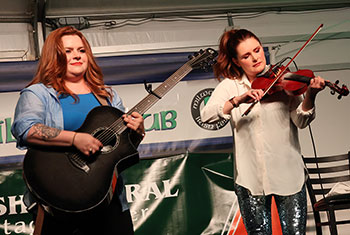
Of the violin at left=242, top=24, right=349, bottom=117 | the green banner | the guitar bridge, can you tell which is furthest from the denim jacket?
the green banner

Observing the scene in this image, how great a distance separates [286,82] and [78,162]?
1078mm

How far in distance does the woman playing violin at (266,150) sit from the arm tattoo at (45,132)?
0.91 m

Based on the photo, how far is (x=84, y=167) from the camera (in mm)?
2270

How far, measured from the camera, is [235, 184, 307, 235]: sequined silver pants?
2.64 m

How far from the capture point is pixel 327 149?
17.0 feet

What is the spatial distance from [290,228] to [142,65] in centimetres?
220

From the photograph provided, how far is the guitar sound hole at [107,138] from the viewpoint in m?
2.35

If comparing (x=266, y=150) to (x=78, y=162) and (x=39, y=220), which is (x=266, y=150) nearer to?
(x=78, y=162)

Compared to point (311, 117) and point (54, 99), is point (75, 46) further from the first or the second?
point (311, 117)

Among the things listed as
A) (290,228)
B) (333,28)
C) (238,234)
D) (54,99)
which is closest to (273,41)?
(333,28)

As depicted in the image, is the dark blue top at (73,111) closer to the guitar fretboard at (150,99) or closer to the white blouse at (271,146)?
the guitar fretboard at (150,99)

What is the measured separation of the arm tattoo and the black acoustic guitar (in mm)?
61

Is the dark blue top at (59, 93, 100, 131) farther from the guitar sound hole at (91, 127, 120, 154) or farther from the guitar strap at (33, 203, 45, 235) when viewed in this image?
the guitar strap at (33, 203, 45, 235)

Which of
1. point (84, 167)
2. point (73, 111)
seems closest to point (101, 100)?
point (73, 111)
